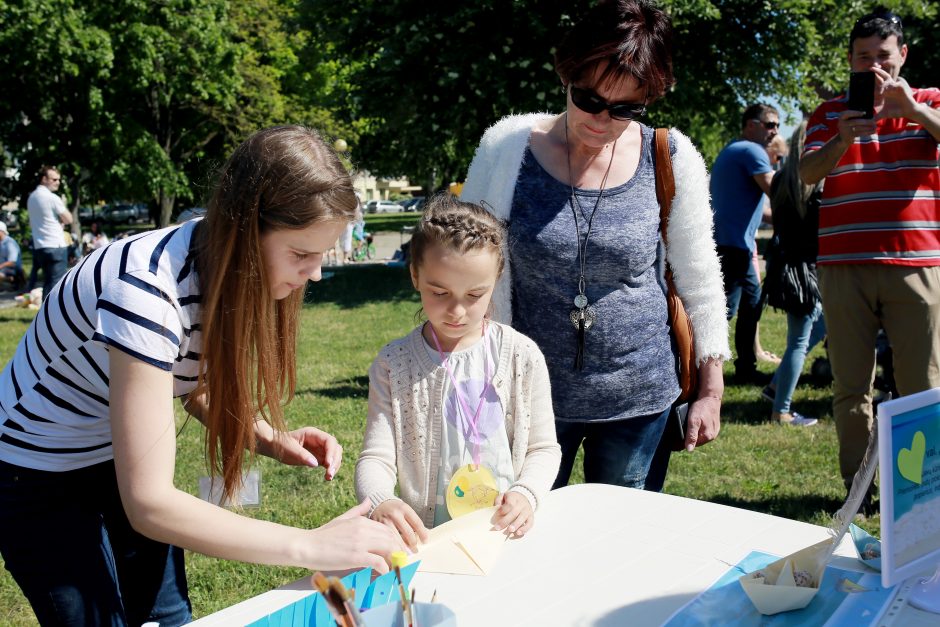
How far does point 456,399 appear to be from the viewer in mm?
1817

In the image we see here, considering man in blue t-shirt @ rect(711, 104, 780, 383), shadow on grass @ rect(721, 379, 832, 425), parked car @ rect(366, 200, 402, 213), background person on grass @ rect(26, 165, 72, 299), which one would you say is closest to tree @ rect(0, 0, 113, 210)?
background person on grass @ rect(26, 165, 72, 299)

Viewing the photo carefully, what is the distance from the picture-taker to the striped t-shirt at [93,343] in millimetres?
1281

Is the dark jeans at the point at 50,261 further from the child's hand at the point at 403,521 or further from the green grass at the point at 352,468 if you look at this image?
the child's hand at the point at 403,521

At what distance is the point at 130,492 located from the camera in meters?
1.25

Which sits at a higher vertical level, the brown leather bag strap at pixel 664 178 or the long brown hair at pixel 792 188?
the brown leather bag strap at pixel 664 178

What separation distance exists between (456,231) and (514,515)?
2.00 feet

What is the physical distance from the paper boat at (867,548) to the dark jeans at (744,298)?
451 centimetres

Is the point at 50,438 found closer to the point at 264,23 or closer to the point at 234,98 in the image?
the point at 234,98

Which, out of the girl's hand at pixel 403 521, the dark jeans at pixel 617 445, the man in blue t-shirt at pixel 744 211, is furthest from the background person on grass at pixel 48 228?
the girl's hand at pixel 403 521

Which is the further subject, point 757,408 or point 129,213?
point 129,213

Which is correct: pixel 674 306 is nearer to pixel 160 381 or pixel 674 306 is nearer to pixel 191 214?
pixel 191 214

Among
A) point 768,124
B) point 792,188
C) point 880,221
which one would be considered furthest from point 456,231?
point 768,124

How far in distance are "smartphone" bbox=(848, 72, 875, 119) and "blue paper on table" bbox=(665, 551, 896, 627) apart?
2010 mm

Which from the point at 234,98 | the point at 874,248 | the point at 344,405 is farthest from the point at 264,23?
the point at 874,248
